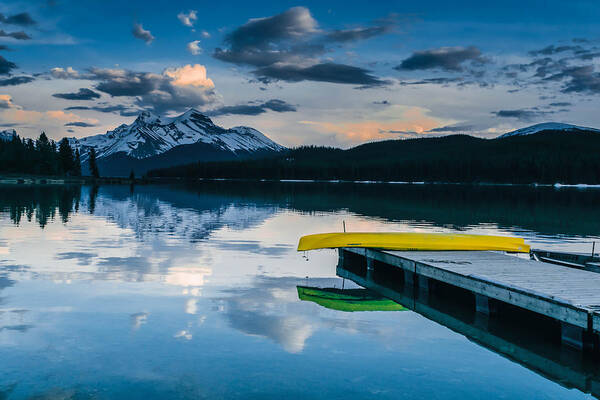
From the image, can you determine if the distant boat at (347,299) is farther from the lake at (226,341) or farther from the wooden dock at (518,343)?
the wooden dock at (518,343)

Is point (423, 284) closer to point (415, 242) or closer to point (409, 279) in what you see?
point (409, 279)

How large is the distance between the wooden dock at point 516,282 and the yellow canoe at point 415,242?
0.45m

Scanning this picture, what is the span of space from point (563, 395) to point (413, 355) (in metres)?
2.67

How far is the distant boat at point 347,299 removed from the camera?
48.0ft

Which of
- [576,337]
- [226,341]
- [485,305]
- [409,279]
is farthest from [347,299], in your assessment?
[576,337]

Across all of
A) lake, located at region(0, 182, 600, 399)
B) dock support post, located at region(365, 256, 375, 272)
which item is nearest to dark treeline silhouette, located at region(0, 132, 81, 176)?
lake, located at region(0, 182, 600, 399)

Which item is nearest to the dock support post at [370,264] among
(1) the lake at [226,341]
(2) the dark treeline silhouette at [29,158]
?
(1) the lake at [226,341]

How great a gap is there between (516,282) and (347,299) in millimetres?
4540

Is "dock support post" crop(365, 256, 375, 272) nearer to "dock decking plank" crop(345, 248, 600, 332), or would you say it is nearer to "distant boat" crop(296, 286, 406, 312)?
"dock decking plank" crop(345, 248, 600, 332)

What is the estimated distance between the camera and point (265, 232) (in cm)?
3222

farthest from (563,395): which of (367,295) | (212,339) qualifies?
(367,295)

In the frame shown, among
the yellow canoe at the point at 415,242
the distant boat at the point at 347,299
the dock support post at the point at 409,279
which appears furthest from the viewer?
the yellow canoe at the point at 415,242

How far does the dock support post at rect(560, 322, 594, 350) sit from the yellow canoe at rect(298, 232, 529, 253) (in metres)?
8.41

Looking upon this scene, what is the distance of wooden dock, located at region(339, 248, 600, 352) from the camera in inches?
432
